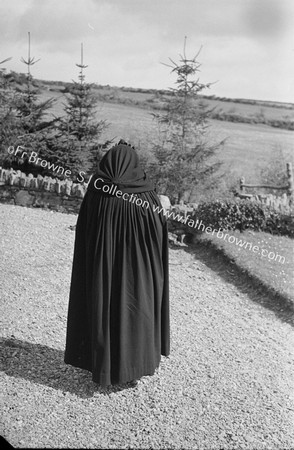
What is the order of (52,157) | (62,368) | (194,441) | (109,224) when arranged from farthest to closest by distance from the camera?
(52,157) → (62,368) → (109,224) → (194,441)

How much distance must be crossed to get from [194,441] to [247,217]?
703 cm

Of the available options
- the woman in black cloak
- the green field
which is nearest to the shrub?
the green field

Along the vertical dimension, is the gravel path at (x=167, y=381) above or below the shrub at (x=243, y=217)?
below

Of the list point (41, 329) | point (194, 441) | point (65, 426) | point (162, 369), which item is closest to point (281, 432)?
point (194, 441)

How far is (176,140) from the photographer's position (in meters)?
12.9

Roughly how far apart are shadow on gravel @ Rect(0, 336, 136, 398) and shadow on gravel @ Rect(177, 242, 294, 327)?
3290mm

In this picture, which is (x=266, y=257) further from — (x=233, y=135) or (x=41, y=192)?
(x=233, y=135)

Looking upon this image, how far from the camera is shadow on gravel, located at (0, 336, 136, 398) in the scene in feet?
16.1

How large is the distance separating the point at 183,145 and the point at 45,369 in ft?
27.6

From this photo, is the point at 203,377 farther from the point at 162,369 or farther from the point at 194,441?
the point at 194,441

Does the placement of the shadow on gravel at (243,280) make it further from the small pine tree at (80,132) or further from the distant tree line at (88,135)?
the small pine tree at (80,132)

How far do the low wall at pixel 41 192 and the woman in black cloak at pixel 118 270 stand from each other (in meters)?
6.43

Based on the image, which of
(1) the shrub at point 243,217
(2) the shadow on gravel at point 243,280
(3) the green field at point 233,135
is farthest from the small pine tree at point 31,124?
(2) the shadow on gravel at point 243,280

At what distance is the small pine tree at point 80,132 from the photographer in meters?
12.6
